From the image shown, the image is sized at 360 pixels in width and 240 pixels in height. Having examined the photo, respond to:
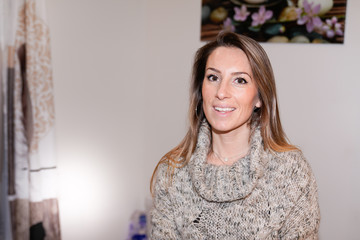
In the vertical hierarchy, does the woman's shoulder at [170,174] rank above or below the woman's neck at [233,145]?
below

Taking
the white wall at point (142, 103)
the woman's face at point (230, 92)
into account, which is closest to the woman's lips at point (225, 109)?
the woman's face at point (230, 92)

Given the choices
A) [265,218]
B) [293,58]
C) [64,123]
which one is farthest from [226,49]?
[64,123]

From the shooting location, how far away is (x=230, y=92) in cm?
132

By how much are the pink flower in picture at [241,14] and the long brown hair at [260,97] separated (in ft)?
3.27

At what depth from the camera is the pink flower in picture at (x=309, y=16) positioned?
2096mm

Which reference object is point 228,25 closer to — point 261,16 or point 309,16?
point 261,16

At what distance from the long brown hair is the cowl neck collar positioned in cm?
5

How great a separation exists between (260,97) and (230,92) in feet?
0.49

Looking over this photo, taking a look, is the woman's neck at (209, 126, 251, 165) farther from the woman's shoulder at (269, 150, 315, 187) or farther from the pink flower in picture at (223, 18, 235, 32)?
the pink flower in picture at (223, 18, 235, 32)

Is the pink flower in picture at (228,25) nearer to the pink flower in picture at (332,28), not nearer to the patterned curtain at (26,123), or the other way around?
the pink flower in picture at (332,28)

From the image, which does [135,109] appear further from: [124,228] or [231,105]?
[231,105]

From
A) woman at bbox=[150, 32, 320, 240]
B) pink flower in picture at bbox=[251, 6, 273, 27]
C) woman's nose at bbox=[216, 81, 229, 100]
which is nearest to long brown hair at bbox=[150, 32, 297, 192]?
woman at bbox=[150, 32, 320, 240]

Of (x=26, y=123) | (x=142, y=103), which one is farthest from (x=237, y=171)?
(x=142, y=103)

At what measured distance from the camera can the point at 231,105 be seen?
1315 mm
